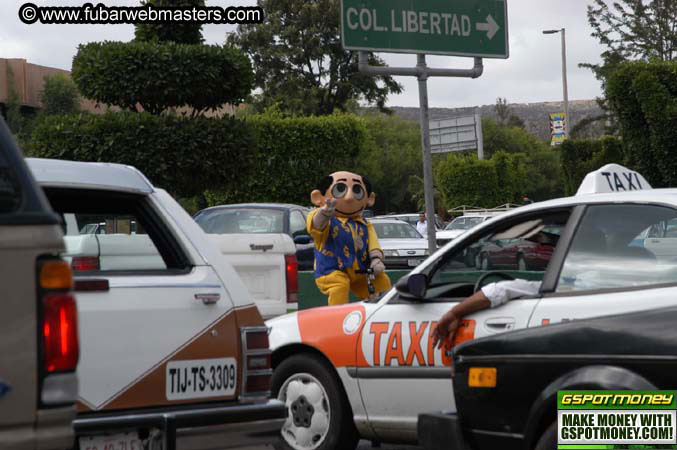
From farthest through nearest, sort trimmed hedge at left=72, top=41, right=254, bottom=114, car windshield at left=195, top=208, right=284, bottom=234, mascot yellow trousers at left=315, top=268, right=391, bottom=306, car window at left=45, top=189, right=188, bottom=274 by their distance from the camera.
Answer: trimmed hedge at left=72, top=41, right=254, bottom=114 → car windshield at left=195, top=208, right=284, bottom=234 → mascot yellow trousers at left=315, top=268, right=391, bottom=306 → car window at left=45, top=189, right=188, bottom=274

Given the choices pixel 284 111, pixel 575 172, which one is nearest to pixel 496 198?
pixel 284 111

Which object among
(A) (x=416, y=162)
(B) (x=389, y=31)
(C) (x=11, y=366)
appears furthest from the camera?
(A) (x=416, y=162)

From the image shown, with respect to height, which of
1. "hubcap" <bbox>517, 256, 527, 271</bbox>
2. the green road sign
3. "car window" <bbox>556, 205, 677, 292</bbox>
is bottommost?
"hubcap" <bbox>517, 256, 527, 271</bbox>

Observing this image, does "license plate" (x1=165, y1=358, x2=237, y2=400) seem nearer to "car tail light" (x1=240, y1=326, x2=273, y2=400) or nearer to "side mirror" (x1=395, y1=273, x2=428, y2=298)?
"car tail light" (x1=240, y1=326, x2=273, y2=400)

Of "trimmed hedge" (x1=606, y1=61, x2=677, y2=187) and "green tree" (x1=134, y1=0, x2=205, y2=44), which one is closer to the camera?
"trimmed hedge" (x1=606, y1=61, x2=677, y2=187)

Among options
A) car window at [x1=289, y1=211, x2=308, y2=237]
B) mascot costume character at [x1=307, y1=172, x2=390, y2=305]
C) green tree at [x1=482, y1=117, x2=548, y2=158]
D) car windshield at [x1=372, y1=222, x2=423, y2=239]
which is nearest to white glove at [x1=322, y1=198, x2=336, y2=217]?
mascot costume character at [x1=307, y1=172, x2=390, y2=305]

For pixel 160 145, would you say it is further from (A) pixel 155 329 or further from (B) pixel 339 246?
(A) pixel 155 329

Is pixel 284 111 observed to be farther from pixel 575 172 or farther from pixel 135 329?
pixel 135 329

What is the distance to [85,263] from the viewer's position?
17.8ft

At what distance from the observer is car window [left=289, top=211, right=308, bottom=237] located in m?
16.9

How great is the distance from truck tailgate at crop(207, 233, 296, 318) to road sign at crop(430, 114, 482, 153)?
61.7 metres

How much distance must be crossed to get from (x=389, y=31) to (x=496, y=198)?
5332 centimetres

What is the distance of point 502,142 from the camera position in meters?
117

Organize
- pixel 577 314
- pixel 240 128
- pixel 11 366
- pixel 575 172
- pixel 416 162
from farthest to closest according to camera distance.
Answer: pixel 416 162 → pixel 575 172 → pixel 240 128 → pixel 577 314 → pixel 11 366
